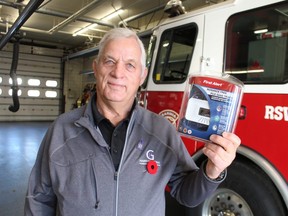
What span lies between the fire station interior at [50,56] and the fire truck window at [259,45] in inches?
185

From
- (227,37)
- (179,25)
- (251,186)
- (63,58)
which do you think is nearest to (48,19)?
(63,58)

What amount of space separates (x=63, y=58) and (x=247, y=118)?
14855mm

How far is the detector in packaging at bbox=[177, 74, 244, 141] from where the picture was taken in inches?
43.4

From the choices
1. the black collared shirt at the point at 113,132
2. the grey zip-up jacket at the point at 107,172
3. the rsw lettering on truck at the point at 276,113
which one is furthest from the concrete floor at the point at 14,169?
the rsw lettering on truck at the point at 276,113

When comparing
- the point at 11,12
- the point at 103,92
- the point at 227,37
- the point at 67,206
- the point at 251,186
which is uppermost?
the point at 11,12

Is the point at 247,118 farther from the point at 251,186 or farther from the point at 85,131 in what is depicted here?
the point at 85,131

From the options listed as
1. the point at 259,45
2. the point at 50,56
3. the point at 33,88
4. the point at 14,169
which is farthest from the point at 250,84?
the point at 50,56

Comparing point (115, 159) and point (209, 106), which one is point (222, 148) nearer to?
point (209, 106)

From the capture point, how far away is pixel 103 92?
4.45 ft

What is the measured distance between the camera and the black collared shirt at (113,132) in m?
1.33

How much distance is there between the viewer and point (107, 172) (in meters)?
1.26

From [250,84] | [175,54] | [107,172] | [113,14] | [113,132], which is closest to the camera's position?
[107,172]

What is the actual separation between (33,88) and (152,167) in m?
15.4

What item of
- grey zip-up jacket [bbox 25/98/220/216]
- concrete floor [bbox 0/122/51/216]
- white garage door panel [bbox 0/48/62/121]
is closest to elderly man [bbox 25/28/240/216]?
grey zip-up jacket [bbox 25/98/220/216]
